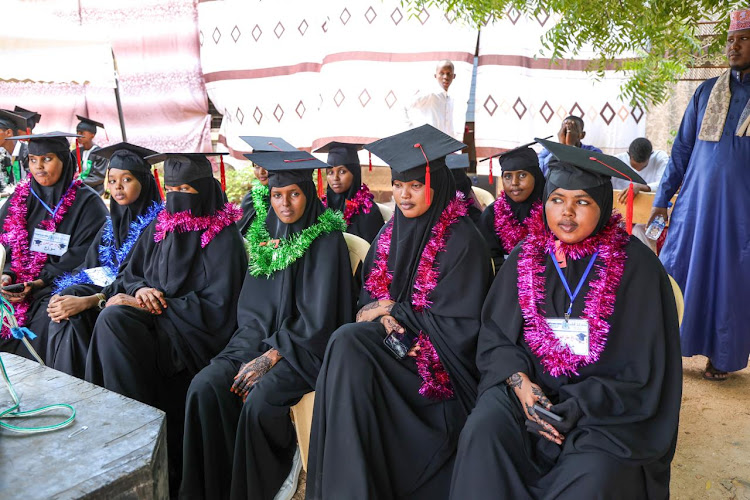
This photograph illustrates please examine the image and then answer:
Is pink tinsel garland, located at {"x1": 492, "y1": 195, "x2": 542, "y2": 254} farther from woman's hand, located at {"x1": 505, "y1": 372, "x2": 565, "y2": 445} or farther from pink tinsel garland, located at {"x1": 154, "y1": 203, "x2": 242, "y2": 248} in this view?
pink tinsel garland, located at {"x1": 154, "y1": 203, "x2": 242, "y2": 248}

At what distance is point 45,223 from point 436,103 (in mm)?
4948

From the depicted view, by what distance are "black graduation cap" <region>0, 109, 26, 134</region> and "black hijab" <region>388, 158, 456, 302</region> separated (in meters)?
5.70

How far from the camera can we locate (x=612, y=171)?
2.51m

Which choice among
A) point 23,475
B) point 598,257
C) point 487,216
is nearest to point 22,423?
point 23,475

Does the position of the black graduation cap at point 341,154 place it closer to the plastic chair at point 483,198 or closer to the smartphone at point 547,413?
the plastic chair at point 483,198

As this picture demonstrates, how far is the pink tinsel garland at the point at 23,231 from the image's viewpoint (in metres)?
4.45

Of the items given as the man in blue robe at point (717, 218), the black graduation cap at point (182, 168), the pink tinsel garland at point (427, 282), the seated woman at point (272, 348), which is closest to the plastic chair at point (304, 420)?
the seated woman at point (272, 348)

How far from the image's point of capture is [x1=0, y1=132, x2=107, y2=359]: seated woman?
4.37 meters

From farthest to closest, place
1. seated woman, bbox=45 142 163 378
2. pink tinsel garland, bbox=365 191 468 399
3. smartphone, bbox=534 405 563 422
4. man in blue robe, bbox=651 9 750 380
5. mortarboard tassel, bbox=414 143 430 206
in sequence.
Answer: man in blue robe, bbox=651 9 750 380, seated woman, bbox=45 142 163 378, mortarboard tassel, bbox=414 143 430 206, pink tinsel garland, bbox=365 191 468 399, smartphone, bbox=534 405 563 422

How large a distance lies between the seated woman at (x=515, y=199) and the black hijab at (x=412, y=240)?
1.40 m

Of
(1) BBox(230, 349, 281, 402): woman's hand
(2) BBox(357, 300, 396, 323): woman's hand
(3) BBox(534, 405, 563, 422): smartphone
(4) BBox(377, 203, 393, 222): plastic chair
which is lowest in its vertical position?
(1) BBox(230, 349, 281, 402): woman's hand

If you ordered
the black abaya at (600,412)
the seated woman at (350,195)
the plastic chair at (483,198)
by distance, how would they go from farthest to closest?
1. the plastic chair at (483,198)
2. the seated woman at (350,195)
3. the black abaya at (600,412)

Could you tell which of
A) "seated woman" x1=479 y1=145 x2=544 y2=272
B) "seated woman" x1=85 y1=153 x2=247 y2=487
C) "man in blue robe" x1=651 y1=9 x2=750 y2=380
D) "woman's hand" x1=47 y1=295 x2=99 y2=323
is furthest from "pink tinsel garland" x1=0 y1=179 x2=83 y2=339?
"man in blue robe" x1=651 y1=9 x2=750 y2=380

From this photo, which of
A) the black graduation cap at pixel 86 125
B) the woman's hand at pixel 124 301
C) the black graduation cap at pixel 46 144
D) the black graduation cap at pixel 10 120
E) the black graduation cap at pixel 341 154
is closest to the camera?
the woman's hand at pixel 124 301
